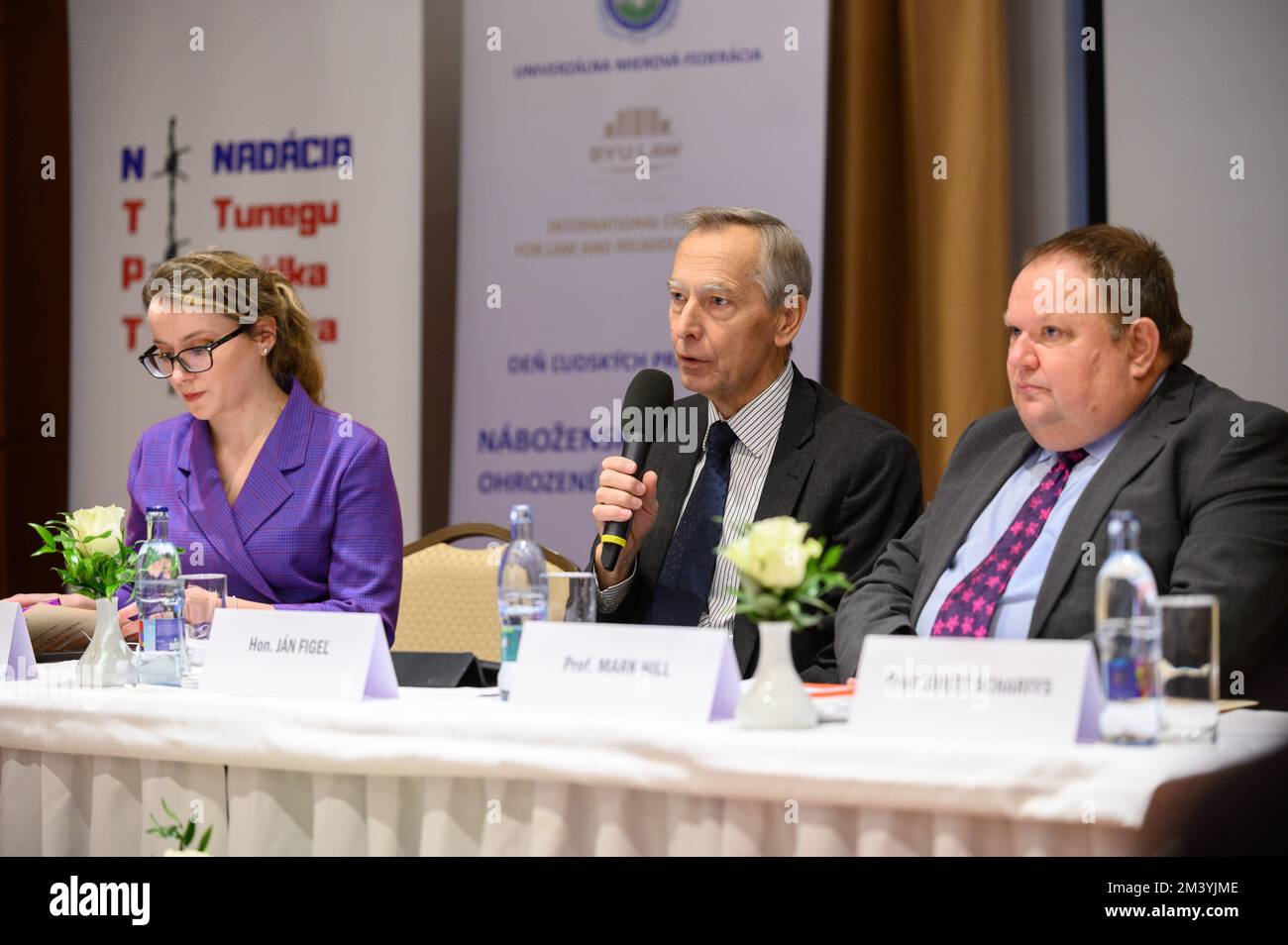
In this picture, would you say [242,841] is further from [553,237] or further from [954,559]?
[553,237]

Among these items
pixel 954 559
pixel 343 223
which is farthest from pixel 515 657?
pixel 343 223

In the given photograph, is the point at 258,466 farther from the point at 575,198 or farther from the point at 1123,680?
the point at 575,198

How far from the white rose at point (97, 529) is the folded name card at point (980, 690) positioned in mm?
1197

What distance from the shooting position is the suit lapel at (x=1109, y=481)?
2.05 metres

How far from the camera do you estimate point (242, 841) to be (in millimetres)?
1864

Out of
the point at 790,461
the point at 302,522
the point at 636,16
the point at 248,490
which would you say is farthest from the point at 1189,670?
the point at 636,16

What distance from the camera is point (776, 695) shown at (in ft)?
5.28

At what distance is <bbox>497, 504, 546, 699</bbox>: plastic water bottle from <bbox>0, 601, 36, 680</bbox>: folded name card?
2.56 ft

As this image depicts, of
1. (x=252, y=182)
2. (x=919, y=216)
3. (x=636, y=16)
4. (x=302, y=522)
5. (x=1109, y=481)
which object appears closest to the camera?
(x=1109, y=481)

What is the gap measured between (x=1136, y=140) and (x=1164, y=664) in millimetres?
2656

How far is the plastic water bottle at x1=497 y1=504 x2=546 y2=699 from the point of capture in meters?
1.97

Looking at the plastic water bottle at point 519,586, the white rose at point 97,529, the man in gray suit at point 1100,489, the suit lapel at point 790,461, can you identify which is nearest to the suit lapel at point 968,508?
the man in gray suit at point 1100,489

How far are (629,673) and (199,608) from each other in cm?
86
